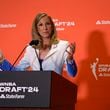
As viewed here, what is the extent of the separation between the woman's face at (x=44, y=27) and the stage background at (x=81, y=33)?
436 mm

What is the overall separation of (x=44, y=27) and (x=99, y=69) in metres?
0.67

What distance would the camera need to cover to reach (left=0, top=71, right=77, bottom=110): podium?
1.71 metres

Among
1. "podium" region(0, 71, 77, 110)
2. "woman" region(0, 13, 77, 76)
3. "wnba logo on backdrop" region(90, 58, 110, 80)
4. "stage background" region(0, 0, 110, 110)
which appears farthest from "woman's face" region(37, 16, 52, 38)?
"podium" region(0, 71, 77, 110)

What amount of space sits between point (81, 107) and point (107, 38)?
26.0 inches

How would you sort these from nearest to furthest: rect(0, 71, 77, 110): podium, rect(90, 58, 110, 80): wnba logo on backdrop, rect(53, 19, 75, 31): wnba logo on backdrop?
1. rect(0, 71, 77, 110): podium
2. rect(90, 58, 110, 80): wnba logo on backdrop
3. rect(53, 19, 75, 31): wnba logo on backdrop

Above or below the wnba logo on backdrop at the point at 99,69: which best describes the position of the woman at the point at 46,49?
above

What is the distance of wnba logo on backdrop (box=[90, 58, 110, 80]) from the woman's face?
0.55 meters

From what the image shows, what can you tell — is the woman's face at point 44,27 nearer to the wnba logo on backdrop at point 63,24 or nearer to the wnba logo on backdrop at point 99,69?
the wnba logo on backdrop at point 63,24

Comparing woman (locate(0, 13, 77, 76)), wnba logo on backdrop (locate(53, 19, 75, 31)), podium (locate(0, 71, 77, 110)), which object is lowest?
podium (locate(0, 71, 77, 110))

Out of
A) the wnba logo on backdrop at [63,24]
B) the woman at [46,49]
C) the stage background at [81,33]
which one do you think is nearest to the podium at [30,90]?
the woman at [46,49]

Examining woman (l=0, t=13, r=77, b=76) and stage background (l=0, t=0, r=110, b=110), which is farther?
stage background (l=0, t=0, r=110, b=110)

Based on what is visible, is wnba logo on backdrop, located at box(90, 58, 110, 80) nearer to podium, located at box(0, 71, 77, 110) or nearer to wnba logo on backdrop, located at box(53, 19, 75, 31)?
wnba logo on backdrop, located at box(53, 19, 75, 31)

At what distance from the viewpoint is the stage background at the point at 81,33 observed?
297 cm

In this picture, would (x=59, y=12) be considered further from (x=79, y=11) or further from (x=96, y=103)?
(x=96, y=103)
